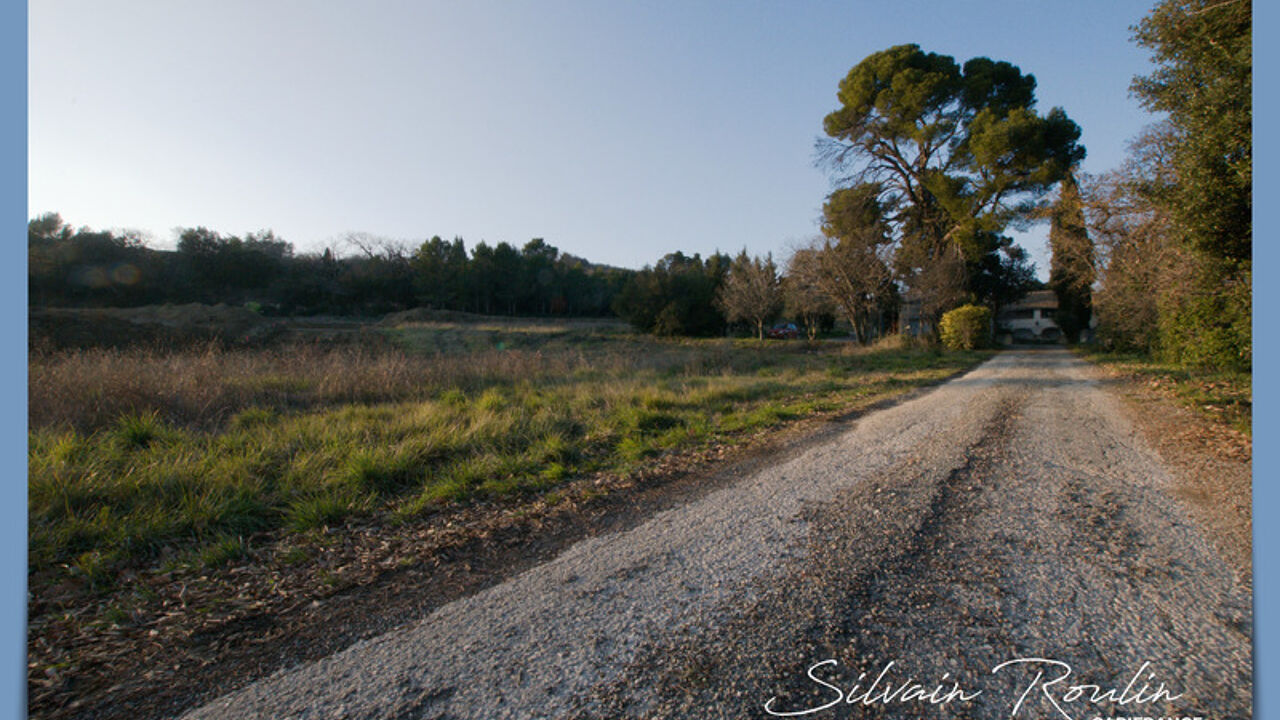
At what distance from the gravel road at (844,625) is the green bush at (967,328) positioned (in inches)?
935

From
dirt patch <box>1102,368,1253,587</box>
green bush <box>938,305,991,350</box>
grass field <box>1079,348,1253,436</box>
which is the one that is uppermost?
green bush <box>938,305,991,350</box>

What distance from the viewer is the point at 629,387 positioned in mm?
9508

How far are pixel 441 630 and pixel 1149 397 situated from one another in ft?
37.2

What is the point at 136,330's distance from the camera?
1738 centimetres

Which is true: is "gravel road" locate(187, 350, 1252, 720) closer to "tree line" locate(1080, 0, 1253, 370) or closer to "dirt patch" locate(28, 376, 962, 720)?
"dirt patch" locate(28, 376, 962, 720)

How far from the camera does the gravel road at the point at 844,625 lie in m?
1.86

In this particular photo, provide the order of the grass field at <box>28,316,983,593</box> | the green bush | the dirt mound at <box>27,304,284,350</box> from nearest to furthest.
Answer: the grass field at <box>28,316,983,593</box>, the dirt mound at <box>27,304,284,350</box>, the green bush

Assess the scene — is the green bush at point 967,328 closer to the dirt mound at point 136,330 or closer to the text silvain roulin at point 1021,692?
the text silvain roulin at point 1021,692

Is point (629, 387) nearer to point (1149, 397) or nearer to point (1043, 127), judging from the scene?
point (1149, 397)

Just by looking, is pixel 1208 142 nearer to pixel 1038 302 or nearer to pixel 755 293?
pixel 755 293

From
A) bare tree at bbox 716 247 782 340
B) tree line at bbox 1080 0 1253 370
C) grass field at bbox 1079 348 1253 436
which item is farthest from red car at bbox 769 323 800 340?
tree line at bbox 1080 0 1253 370

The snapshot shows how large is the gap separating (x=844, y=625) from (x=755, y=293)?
1265 inches

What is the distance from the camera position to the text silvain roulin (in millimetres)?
1812

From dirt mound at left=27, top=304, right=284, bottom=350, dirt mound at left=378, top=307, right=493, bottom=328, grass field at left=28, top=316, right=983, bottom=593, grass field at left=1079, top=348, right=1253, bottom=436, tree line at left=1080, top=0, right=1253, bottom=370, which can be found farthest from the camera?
dirt mound at left=378, top=307, right=493, bottom=328
